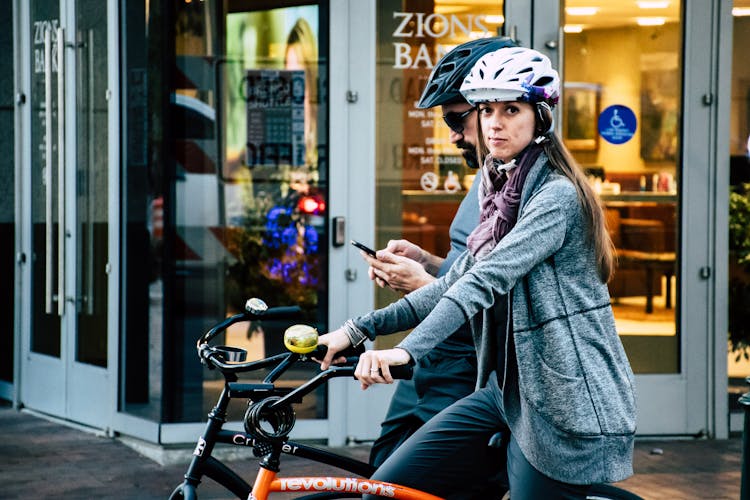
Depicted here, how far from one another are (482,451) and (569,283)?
60 cm

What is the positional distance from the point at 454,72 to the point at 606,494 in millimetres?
1358

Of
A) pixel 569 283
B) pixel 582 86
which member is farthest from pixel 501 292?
pixel 582 86

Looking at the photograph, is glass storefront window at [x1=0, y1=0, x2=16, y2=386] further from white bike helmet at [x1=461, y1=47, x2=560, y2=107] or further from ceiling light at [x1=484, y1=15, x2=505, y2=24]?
white bike helmet at [x1=461, y1=47, x2=560, y2=107]

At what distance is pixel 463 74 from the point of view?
3543mm

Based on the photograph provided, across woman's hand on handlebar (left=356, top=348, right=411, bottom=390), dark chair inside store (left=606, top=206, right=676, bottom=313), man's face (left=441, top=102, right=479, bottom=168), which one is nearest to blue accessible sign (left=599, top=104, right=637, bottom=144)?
dark chair inside store (left=606, top=206, right=676, bottom=313)

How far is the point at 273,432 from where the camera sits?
2.92 m

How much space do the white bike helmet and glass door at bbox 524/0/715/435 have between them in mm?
4309

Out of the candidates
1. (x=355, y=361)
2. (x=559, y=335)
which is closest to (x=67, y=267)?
(x=355, y=361)

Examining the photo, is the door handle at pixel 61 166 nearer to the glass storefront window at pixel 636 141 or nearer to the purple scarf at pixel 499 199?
the glass storefront window at pixel 636 141

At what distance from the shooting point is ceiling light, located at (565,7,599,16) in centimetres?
715

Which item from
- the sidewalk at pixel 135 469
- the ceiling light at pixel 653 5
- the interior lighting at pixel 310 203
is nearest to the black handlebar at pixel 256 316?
the sidewalk at pixel 135 469

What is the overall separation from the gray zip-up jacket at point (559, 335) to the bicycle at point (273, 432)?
0.83 ft

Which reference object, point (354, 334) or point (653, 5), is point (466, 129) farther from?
point (653, 5)

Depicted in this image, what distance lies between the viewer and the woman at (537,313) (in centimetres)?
276
